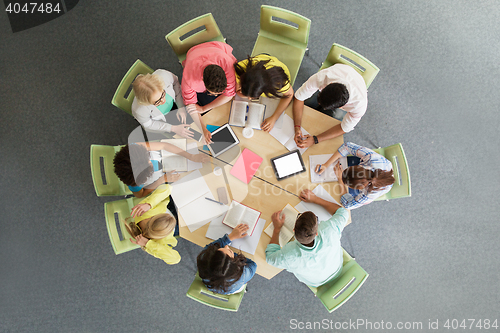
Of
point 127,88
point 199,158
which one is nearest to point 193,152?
point 199,158

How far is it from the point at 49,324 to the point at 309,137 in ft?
9.77

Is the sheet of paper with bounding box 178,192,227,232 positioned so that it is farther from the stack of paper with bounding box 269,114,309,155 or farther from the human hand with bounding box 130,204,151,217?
the stack of paper with bounding box 269,114,309,155

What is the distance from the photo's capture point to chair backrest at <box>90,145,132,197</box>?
1.90 metres

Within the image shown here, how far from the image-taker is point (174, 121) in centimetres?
214

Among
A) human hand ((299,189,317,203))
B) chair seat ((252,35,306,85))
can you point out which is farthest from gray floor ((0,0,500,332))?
human hand ((299,189,317,203))

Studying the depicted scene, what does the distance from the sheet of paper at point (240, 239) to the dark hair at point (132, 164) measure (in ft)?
1.96

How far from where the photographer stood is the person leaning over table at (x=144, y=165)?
1.70 metres

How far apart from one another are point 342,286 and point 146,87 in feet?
6.30

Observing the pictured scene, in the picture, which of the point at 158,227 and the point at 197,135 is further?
the point at 197,135

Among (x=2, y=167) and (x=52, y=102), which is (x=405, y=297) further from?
(x=2, y=167)

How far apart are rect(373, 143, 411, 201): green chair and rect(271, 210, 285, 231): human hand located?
0.87 meters

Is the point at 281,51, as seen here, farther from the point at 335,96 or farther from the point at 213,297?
the point at 213,297

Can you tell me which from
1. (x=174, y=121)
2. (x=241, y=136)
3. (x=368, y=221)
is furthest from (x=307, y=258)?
(x=174, y=121)

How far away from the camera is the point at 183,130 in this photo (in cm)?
201
